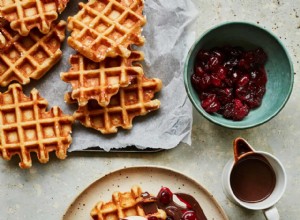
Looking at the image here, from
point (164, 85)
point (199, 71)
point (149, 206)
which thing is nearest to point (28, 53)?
point (164, 85)

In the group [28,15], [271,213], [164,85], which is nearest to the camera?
[271,213]

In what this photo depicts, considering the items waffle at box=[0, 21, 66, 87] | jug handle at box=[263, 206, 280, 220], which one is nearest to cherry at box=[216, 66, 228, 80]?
jug handle at box=[263, 206, 280, 220]

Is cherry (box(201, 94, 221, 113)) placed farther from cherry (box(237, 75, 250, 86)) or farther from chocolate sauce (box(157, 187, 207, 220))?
chocolate sauce (box(157, 187, 207, 220))

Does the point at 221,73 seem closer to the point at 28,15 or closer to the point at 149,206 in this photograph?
the point at 149,206

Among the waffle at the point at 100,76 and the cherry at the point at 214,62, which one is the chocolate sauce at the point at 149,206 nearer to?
the waffle at the point at 100,76

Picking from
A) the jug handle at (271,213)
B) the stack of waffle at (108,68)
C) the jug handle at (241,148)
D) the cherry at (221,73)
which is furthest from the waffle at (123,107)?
the jug handle at (271,213)

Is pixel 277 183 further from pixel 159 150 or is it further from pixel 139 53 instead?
pixel 139 53
